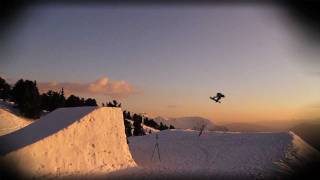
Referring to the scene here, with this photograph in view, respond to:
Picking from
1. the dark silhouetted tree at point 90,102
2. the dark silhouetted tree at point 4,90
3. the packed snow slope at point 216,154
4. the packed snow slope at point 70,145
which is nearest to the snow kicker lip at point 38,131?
the packed snow slope at point 70,145

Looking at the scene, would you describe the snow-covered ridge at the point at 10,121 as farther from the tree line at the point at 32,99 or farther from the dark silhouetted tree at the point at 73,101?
the dark silhouetted tree at the point at 73,101

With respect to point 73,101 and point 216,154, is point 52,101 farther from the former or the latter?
point 216,154

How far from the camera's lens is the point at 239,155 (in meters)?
22.4

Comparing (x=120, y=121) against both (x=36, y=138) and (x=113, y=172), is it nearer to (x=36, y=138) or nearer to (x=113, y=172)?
(x=113, y=172)

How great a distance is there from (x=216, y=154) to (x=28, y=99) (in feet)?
77.8

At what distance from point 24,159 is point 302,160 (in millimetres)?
13904

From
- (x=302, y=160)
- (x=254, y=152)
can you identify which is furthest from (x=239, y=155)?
(x=302, y=160)

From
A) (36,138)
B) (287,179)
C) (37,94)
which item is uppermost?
(37,94)

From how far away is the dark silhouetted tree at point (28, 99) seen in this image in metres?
39.9

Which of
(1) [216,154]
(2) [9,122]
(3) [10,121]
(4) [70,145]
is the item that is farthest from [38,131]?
(3) [10,121]

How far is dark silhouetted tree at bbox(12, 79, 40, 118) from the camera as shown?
1570 inches

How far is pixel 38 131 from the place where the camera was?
55.5 feet

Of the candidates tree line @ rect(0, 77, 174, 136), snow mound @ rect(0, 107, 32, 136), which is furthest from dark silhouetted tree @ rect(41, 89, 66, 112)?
snow mound @ rect(0, 107, 32, 136)

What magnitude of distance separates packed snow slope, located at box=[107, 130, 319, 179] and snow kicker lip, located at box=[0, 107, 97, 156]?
2.95m
